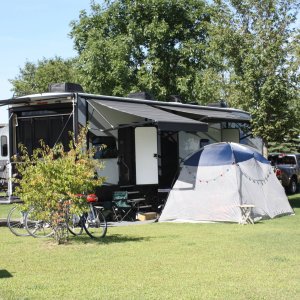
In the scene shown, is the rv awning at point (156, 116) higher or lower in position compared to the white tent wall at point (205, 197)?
higher

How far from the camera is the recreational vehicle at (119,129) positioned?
12.4 meters

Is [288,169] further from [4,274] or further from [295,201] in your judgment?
[4,274]

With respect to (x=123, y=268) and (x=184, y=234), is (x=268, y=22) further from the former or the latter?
(x=123, y=268)

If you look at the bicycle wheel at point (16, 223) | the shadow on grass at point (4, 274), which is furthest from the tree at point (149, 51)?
the shadow on grass at point (4, 274)

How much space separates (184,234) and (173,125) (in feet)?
8.94

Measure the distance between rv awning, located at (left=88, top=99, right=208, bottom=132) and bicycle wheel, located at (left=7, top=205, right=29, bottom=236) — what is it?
304 centimetres

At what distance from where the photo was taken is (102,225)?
1040 cm

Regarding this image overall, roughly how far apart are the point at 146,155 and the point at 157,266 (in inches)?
260

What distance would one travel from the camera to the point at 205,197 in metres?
13.4

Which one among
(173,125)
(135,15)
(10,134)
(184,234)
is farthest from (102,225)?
(135,15)

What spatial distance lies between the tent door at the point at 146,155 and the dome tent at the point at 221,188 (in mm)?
677

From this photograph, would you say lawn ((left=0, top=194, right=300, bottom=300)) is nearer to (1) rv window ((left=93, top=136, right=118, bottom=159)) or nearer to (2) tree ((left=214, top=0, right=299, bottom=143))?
(1) rv window ((left=93, top=136, right=118, bottom=159))

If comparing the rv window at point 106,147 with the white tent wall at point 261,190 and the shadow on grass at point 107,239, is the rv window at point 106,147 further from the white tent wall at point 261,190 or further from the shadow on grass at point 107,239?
the white tent wall at point 261,190

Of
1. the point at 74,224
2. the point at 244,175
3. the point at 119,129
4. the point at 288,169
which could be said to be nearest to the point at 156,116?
the point at 119,129
